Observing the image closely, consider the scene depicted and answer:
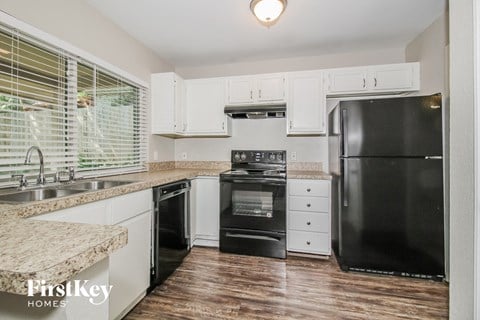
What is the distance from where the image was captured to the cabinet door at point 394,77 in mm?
2797

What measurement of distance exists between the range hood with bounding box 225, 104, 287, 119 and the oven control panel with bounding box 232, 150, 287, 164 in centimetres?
49

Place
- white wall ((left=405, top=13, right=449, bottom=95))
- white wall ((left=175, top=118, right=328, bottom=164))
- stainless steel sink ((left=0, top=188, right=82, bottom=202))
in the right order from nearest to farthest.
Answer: stainless steel sink ((left=0, top=188, right=82, bottom=202)) → white wall ((left=405, top=13, right=449, bottom=95)) → white wall ((left=175, top=118, right=328, bottom=164))

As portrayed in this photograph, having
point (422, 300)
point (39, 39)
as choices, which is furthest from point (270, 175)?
point (39, 39)

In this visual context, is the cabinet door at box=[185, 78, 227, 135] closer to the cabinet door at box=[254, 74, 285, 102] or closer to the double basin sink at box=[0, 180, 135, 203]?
the cabinet door at box=[254, 74, 285, 102]

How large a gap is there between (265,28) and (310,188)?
71.4 inches

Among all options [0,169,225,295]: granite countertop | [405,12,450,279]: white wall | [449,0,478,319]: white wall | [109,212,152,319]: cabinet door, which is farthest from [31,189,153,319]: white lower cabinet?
[405,12,450,279]: white wall

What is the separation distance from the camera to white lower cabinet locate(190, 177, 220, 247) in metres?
3.01

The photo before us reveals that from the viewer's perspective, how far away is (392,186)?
227 cm

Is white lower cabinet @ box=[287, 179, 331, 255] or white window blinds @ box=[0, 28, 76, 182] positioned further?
white lower cabinet @ box=[287, 179, 331, 255]

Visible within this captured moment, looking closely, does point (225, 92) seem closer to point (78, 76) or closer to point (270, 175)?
point (270, 175)

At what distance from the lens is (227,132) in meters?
3.29

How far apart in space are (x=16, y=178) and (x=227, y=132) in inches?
86.5

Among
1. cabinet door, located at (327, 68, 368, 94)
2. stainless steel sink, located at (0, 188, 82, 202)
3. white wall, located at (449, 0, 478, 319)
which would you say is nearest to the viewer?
white wall, located at (449, 0, 478, 319)

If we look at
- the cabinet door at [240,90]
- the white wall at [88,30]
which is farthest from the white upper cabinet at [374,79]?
the white wall at [88,30]
